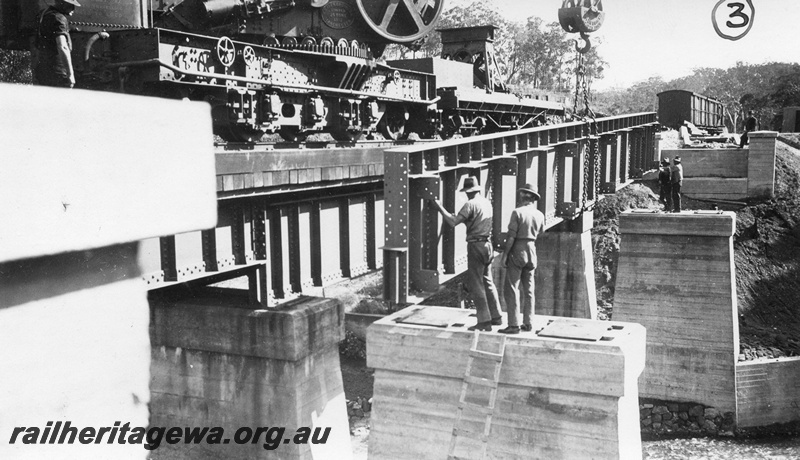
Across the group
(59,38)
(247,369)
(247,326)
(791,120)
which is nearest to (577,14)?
(59,38)

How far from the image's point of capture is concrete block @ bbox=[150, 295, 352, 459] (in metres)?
9.54

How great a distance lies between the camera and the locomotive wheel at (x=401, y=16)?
59.2 feet

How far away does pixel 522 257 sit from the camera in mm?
8242

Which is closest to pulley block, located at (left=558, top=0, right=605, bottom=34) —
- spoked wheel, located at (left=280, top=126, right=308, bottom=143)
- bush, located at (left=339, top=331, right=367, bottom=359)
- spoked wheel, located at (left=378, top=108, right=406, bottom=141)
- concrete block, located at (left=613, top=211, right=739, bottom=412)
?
concrete block, located at (left=613, top=211, right=739, bottom=412)

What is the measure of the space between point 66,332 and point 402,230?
3.93 meters

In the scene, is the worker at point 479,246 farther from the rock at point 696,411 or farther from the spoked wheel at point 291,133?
the rock at point 696,411

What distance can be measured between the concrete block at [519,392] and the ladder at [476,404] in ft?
0.23

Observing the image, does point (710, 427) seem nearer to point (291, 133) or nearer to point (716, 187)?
point (716, 187)

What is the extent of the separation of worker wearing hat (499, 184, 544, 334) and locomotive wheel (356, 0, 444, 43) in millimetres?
10898

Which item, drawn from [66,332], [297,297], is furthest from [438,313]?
[66,332]

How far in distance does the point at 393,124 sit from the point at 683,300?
9.36 metres

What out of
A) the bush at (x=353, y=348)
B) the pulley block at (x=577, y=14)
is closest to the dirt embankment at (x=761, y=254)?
the pulley block at (x=577, y=14)

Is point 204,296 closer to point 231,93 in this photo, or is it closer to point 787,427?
point 231,93

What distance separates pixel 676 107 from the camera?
39.3 metres
